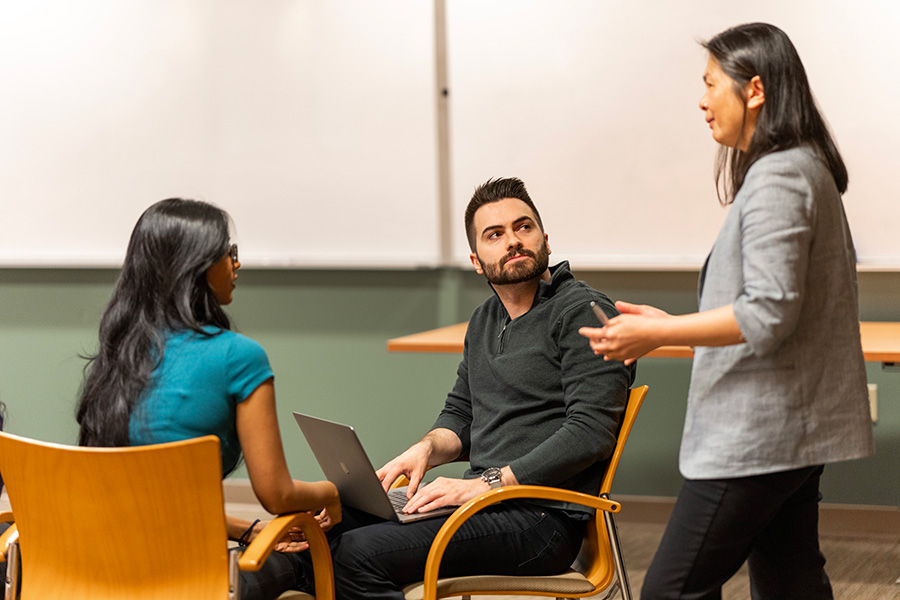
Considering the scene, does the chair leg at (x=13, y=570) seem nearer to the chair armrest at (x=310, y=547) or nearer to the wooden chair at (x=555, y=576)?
the chair armrest at (x=310, y=547)

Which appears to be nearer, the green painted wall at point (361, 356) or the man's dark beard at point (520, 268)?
the man's dark beard at point (520, 268)

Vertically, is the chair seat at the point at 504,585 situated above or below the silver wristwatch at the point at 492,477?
below

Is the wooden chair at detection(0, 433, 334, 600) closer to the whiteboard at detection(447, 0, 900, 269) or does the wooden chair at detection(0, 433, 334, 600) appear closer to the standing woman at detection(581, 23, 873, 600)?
the standing woman at detection(581, 23, 873, 600)

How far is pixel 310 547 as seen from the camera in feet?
5.20

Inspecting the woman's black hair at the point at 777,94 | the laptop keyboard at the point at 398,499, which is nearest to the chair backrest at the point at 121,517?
the laptop keyboard at the point at 398,499

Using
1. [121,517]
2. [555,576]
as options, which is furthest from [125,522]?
[555,576]

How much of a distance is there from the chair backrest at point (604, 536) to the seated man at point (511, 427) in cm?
2

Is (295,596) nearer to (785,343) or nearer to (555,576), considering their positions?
(555,576)

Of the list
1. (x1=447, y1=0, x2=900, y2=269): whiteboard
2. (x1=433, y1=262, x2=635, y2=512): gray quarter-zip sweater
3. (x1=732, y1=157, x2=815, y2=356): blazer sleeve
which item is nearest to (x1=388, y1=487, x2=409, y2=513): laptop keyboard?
(x1=433, y1=262, x2=635, y2=512): gray quarter-zip sweater

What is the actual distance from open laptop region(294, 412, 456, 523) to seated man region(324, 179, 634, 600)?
0.09ft

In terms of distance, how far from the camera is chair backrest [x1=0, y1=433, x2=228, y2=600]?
1.31 m

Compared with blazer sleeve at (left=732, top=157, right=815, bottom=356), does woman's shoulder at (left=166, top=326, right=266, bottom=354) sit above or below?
below

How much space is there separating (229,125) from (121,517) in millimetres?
2503

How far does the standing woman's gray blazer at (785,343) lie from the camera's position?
129 centimetres
